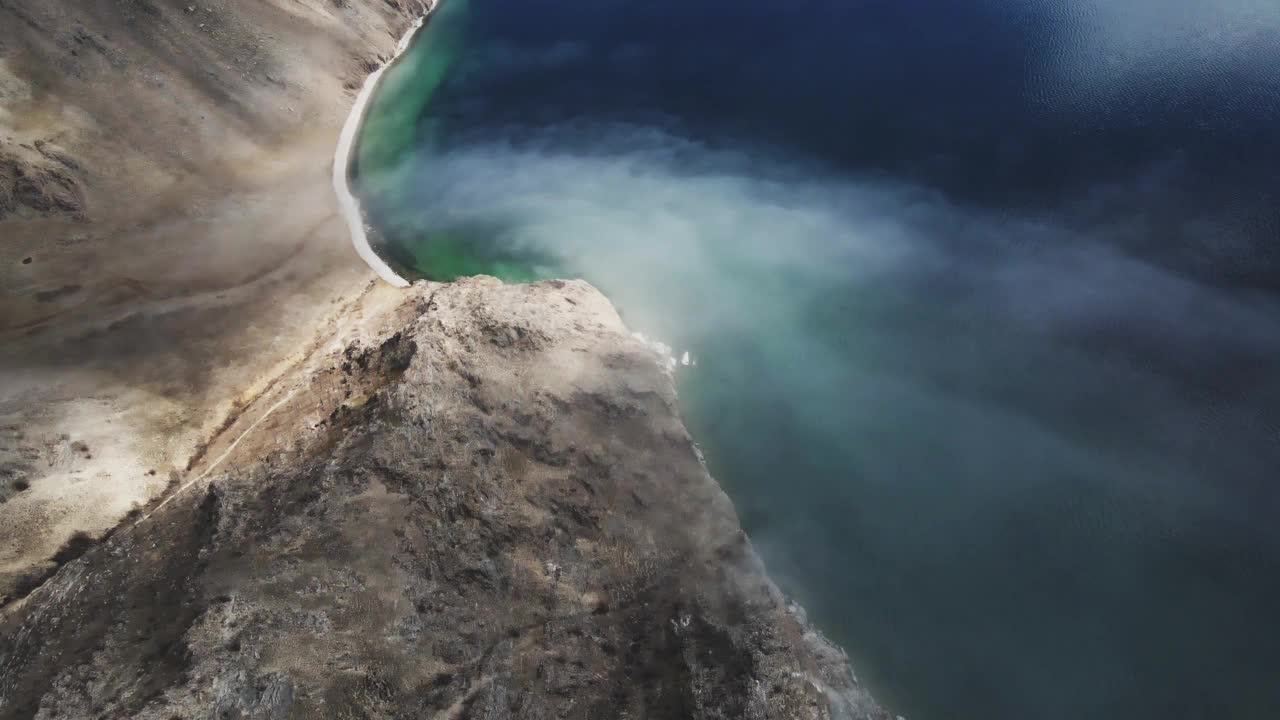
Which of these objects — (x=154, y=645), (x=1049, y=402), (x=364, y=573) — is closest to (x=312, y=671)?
(x=364, y=573)

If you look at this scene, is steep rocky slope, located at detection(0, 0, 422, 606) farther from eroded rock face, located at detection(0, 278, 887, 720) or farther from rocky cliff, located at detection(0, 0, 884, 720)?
eroded rock face, located at detection(0, 278, 887, 720)

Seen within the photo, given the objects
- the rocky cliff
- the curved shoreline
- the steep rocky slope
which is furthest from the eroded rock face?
the curved shoreline

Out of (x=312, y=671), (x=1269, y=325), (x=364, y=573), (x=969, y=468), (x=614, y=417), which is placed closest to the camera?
(x=312, y=671)

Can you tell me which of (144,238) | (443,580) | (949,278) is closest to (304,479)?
(443,580)

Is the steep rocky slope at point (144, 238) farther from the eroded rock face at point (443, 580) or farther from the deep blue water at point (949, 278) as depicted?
the deep blue water at point (949, 278)

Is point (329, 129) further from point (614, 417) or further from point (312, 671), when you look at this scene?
point (312, 671)

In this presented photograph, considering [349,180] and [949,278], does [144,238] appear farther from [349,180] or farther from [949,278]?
[949,278]
